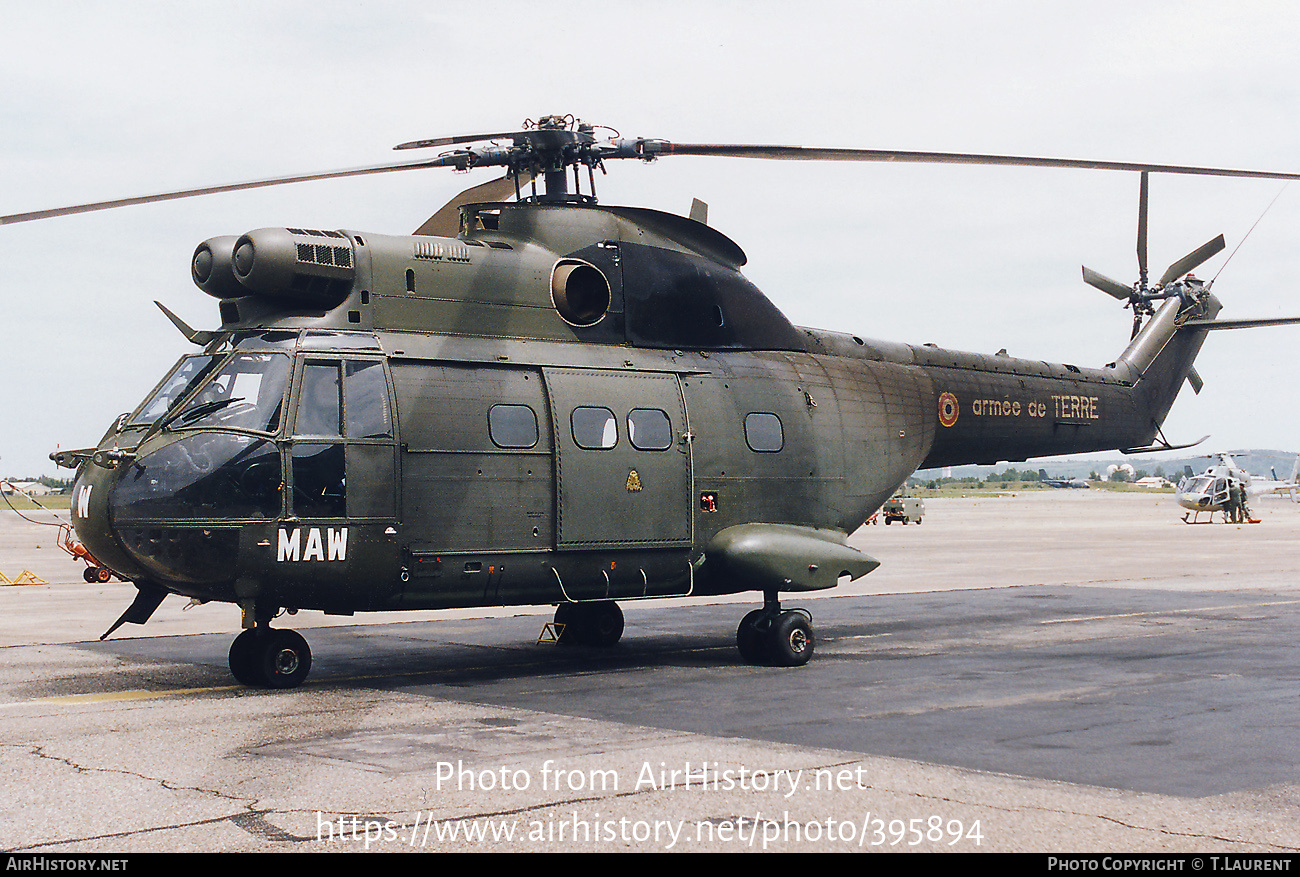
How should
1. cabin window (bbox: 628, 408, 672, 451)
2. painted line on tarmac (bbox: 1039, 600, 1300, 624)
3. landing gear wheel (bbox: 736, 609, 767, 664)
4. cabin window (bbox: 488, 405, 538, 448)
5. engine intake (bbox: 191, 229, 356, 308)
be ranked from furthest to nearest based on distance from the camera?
painted line on tarmac (bbox: 1039, 600, 1300, 624), landing gear wheel (bbox: 736, 609, 767, 664), cabin window (bbox: 628, 408, 672, 451), cabin window (bbox: 488, 405, 538, 448), engine intake (bbox: 191, 229, 356, 308)

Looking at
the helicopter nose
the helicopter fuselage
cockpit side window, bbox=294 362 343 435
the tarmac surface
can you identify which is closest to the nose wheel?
the tarmac surface

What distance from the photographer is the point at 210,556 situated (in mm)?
11414

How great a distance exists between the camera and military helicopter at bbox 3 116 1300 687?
11711 millimetres

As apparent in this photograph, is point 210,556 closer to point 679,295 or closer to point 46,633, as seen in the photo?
point 679,295

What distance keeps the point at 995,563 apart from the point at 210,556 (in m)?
26.2

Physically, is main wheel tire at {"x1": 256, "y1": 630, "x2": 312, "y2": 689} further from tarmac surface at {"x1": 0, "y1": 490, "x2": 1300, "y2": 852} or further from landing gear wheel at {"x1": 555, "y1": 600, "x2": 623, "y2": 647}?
landing gear wheel at {"x1": 555, "y1": 600, "x2": 623, "y2": 647}

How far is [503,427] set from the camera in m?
13.0

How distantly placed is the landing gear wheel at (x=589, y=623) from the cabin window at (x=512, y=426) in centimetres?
381

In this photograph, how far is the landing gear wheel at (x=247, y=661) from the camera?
40.5 feet

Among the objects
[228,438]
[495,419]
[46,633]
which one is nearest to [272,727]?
[228,438]

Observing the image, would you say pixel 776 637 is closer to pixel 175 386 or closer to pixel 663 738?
pixel 663 738

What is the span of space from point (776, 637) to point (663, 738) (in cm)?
483

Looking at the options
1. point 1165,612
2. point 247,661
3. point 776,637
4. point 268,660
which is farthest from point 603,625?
point 1165,612

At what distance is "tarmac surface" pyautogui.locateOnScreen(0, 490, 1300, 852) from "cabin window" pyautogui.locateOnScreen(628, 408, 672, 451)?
2557 mm
